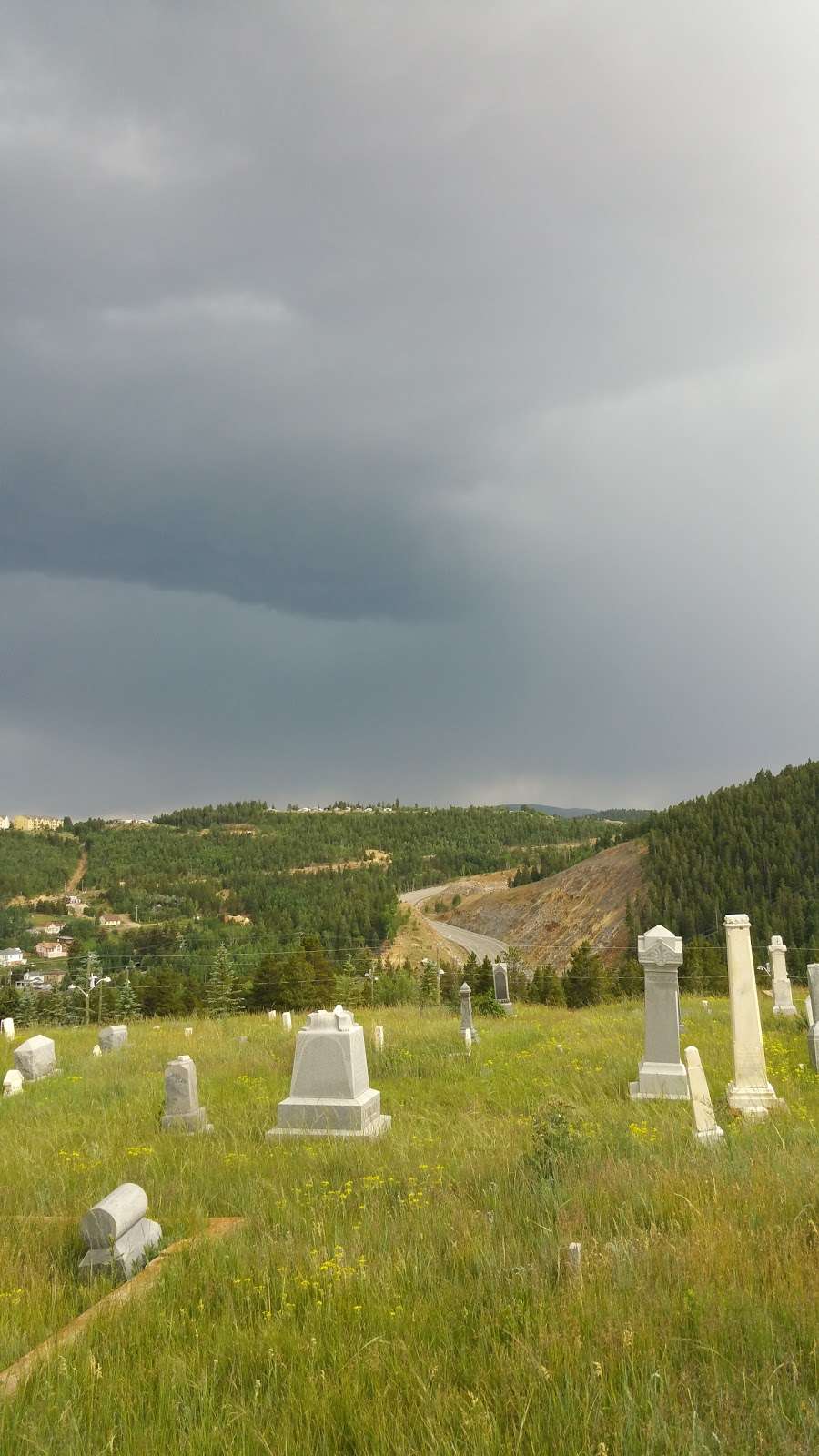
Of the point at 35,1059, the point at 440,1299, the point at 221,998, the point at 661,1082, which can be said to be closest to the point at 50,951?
the point at 221,998

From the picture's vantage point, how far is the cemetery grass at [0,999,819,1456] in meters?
3.16

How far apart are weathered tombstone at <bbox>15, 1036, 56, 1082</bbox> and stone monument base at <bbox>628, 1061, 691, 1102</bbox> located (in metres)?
11.0

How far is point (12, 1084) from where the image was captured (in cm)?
1360

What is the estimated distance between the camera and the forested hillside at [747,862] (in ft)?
279

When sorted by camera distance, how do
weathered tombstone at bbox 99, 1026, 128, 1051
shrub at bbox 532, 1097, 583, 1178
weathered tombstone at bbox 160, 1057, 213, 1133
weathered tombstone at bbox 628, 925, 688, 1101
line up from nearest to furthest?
shrub at bbox 532, 1097, 583, 1178 < weathered tombstone at bbox 160, 1057, 213, 1133 < weathered tombstone at bbox 628, 925, 688, 1101 < weathered tombstone at bbox 99, 1026, 128, 1051

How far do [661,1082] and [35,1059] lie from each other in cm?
1158

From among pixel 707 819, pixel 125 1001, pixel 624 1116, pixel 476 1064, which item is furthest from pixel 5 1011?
pixel 707 819

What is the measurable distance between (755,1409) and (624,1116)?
662cm

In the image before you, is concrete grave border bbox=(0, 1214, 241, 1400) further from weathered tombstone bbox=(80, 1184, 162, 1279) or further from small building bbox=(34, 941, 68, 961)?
small building bbox=(34, 941, 68, 961)

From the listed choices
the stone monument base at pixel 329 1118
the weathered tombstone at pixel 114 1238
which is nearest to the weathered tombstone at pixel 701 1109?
the stone monument base at pixel 329 1118

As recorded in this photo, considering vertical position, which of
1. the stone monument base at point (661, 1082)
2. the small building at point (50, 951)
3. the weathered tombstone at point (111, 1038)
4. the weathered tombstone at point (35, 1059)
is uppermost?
the stone monument base at point (661, 1082)

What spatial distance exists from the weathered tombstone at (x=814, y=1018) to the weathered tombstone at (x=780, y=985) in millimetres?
2152

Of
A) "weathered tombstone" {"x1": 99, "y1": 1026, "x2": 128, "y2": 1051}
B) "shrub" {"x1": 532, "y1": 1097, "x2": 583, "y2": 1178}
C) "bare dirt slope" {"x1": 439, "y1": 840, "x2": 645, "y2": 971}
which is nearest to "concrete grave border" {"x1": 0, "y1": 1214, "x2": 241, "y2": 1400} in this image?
"shrub" {"x1": 532, "y1": 1097, "x2": 583, "y2": 1178}

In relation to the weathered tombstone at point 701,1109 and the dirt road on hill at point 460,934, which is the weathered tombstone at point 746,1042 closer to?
the weathered tombstone at point 701,1109
